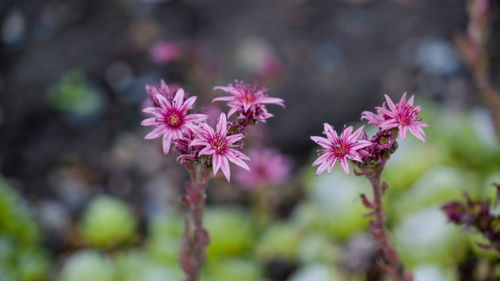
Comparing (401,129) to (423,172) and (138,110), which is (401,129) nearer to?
(423,172)

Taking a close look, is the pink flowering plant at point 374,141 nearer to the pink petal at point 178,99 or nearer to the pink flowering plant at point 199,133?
the pink flowering plant at point 199,133

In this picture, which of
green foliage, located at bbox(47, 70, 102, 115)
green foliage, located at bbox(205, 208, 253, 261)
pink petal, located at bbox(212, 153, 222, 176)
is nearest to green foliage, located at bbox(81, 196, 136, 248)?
green foliage, located at bbox(205, 208, 253, 261)

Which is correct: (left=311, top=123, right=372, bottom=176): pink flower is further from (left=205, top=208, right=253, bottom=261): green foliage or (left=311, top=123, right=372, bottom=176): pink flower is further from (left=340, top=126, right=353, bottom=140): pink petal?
(left=205, top=208, right=253, bottom=261): green foliage

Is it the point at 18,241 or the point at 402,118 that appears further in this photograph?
the point at 18,241

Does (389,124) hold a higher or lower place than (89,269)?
lower

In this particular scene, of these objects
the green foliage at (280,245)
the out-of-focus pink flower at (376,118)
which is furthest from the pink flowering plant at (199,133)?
the green foliage at (280,245)

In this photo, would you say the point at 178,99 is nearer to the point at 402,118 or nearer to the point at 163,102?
the point at 163,102

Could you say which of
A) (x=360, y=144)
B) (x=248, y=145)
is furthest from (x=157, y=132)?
(x=248, y=145)
